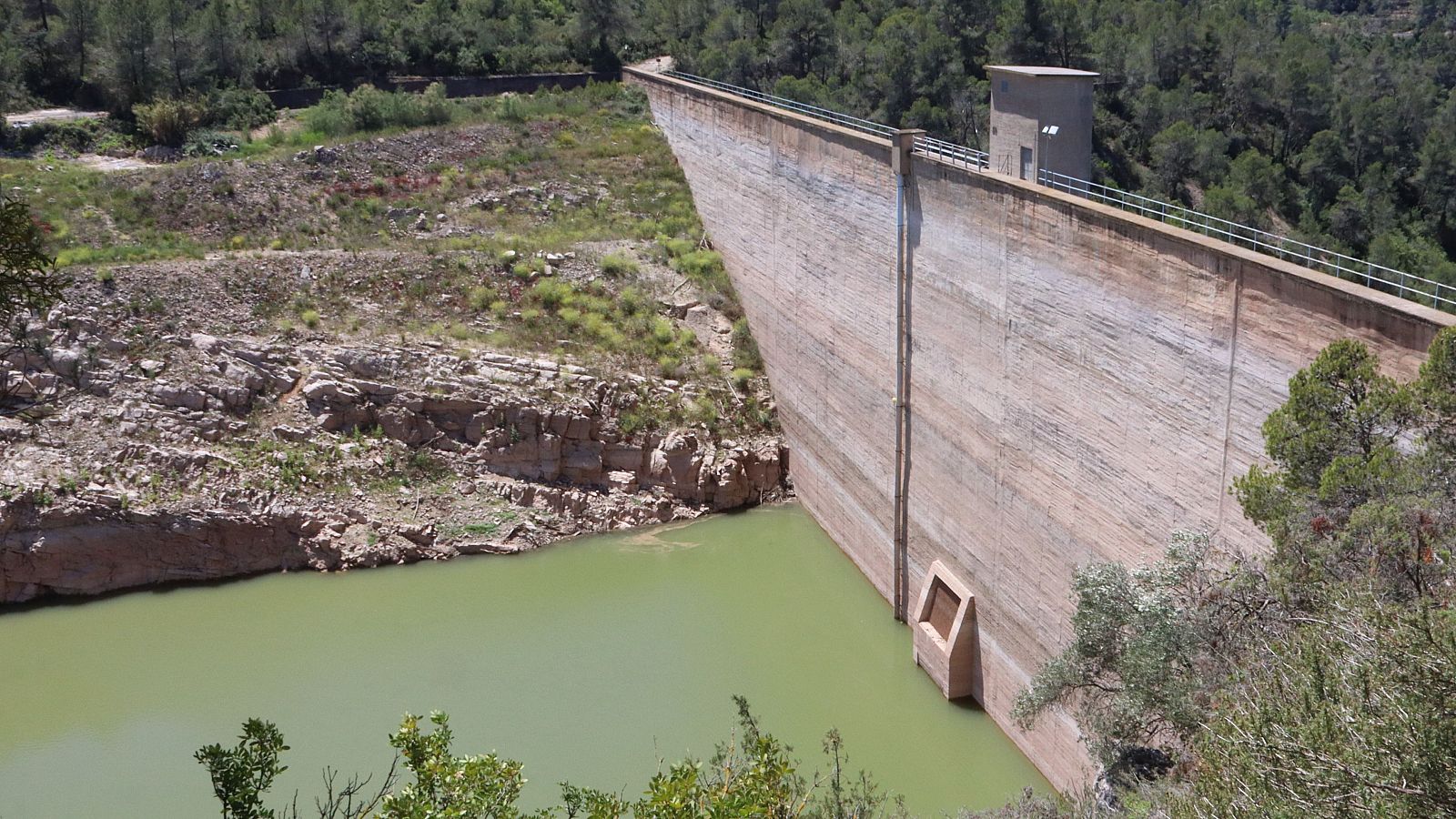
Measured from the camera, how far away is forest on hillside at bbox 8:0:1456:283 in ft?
80.9

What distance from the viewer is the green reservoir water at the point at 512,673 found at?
14695 millimetres

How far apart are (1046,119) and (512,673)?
951cm

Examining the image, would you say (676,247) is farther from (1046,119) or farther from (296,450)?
(1046,119)

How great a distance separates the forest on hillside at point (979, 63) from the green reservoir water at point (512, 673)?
11.2m

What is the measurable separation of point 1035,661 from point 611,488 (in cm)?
848

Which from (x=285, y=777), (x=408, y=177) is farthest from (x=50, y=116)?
(x=285, y=777)

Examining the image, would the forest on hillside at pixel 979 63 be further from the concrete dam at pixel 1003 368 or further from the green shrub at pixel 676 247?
the concrete dam at pixel 1003 368

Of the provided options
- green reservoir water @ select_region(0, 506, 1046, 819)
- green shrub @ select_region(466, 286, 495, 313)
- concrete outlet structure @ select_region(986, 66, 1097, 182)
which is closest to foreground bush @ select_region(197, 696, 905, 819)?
green reservoir water @ select_region(0, 506, 1046, 819)

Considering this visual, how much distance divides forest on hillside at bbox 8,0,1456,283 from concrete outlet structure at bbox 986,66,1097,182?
841 centimetres

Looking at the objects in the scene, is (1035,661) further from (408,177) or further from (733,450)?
(408,177)

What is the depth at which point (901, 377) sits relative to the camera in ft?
55.6

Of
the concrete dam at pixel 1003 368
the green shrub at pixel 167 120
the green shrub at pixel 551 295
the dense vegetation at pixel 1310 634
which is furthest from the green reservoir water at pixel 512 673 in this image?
the green shrub at pixel 167 120

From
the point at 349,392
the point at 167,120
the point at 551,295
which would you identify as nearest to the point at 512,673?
the point at 349,392

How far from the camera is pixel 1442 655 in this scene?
17.6 feet
